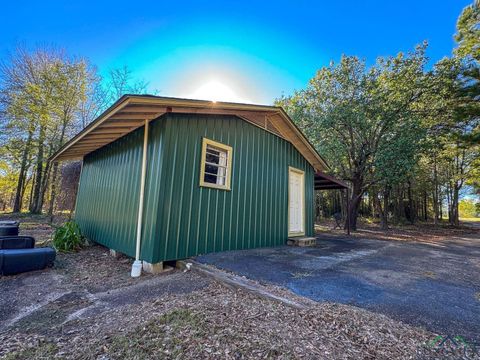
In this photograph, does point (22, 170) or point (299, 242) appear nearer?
point (299, 242)

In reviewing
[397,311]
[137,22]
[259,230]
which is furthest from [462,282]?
[137,22]

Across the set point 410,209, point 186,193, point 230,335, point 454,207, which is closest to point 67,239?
point 186,193

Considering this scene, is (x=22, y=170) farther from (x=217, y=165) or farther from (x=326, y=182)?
(x=326, y=182)

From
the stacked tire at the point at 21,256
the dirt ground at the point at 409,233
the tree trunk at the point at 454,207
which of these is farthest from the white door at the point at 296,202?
the tree trunk at the point at 454,207

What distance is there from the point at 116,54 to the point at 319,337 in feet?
36.3

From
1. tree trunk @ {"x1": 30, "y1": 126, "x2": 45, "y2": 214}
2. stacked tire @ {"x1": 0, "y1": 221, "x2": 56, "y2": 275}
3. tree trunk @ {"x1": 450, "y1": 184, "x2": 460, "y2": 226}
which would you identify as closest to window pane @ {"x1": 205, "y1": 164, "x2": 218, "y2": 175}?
stacked tire @ {"x1": 0, "y1": 221, "x2": 56, "y2": 275}

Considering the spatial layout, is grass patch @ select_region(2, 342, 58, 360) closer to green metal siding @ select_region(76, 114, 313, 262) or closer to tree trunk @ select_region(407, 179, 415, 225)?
green metal siding @ select_region(76, 114, 313, 262)

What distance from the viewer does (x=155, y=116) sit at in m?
4.21

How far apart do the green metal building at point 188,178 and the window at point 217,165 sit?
2cm

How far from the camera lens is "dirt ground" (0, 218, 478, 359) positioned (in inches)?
67.9

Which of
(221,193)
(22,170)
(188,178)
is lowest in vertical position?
(221,193)

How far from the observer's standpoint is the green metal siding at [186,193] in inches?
157

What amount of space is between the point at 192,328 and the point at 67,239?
5.31 m

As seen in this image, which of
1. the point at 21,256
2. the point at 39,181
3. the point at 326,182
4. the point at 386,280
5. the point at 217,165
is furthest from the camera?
the point at 39,181
